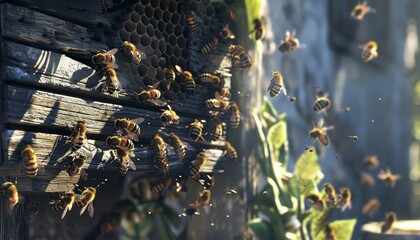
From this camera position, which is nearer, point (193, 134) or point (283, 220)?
point (193, 134)

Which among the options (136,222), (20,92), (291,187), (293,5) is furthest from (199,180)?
(293,5)

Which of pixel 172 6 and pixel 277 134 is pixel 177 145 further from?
pixel 277 134

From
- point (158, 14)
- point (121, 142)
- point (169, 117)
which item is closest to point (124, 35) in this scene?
point (158, 14)

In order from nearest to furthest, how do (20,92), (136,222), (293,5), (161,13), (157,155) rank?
(20,92) < (157,155) < (161,13) < (136,222) < (293,5)

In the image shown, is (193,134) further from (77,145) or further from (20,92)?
(20,92)

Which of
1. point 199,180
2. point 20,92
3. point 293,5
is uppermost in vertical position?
point 293,5

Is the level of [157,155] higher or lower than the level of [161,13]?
lower

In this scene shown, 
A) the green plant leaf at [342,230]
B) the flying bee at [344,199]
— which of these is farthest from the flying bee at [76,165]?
the flying bee at [344,199]
